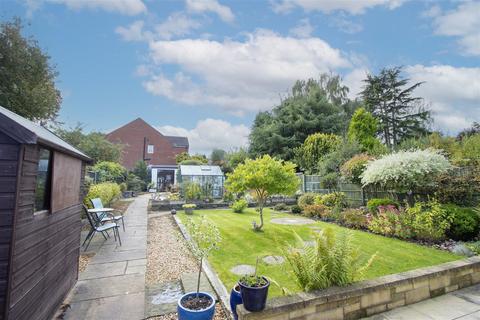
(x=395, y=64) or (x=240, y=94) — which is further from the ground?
(x=395, y=64)

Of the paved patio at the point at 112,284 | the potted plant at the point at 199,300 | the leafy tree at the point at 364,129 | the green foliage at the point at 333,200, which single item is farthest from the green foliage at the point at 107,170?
the leafy tree at the point at 364,129

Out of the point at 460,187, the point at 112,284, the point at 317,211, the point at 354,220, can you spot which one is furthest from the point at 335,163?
the point at 112,284

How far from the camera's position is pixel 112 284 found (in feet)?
13.3

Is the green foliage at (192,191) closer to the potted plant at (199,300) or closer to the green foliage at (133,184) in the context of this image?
the green foliage at (133,184)

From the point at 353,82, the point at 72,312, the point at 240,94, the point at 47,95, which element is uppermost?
the point at 353,82

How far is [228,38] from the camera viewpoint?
895 cm

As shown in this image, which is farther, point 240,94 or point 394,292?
point 240,94

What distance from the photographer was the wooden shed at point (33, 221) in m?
1.99

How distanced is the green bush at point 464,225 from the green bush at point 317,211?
4.23 meters

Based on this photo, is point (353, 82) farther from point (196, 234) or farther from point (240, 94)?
point (196, 234)

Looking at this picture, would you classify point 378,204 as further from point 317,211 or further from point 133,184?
point 133,184

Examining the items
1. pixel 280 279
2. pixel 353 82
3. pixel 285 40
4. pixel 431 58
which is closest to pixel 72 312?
pixel 280 279

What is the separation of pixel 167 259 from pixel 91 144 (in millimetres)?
16004

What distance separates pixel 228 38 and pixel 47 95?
831 cm
